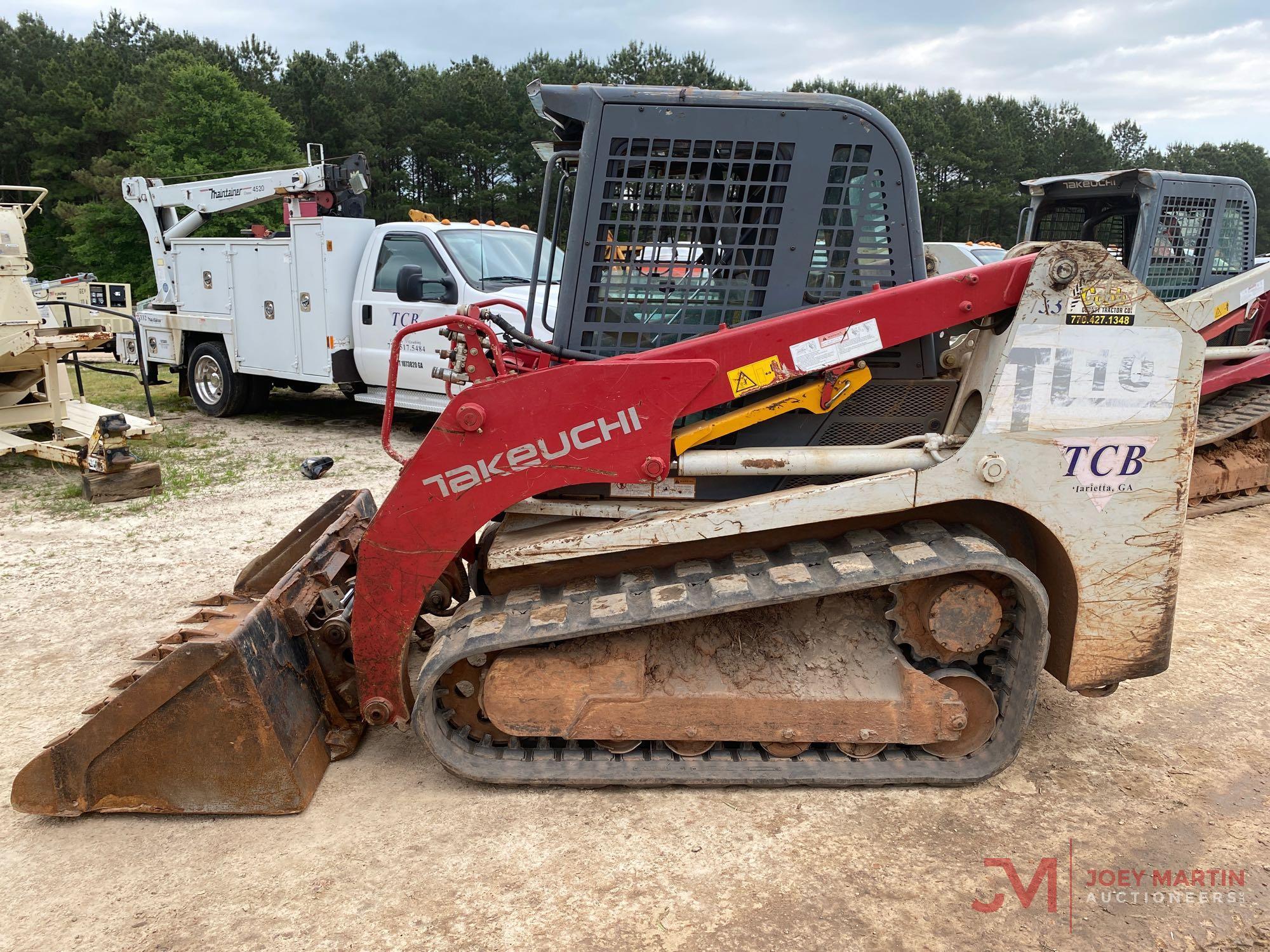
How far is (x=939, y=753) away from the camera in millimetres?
3145

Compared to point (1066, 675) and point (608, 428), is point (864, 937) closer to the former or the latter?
point (1066, 675)

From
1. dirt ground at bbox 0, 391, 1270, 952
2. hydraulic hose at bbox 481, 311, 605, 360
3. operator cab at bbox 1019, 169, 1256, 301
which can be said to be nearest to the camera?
dirt ground at bbox 0, 391, 1270, 952

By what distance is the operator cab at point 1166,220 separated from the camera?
23.5 feet

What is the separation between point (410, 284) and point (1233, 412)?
24.8 ft

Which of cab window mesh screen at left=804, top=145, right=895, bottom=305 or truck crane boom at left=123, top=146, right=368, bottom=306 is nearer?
cab window mesh screen at left=804, top=145, right=895, bottom=305

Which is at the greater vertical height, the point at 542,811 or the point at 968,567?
the point at 968,567

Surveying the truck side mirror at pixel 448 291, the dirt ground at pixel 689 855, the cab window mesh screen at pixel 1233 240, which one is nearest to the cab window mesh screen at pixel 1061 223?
the cab window mesh screen at pixel 1233 240

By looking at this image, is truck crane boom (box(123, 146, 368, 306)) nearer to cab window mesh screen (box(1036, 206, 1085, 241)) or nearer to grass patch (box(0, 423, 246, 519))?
grass patch (box(0, 423, 246, 519))

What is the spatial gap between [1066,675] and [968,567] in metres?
0.70

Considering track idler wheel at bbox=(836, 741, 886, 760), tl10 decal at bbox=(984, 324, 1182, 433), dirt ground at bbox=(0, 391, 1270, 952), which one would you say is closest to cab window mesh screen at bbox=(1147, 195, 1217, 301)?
dirt ground at bbox=(0, 391, 1270, 952)

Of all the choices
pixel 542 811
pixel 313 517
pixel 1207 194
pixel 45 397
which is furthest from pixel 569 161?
pixel 45 397

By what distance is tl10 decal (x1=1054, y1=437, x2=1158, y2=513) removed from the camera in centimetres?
296

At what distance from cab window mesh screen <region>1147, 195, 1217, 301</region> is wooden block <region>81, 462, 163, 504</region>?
28.4 feet

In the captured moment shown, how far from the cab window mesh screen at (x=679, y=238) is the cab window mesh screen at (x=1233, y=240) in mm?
6480
